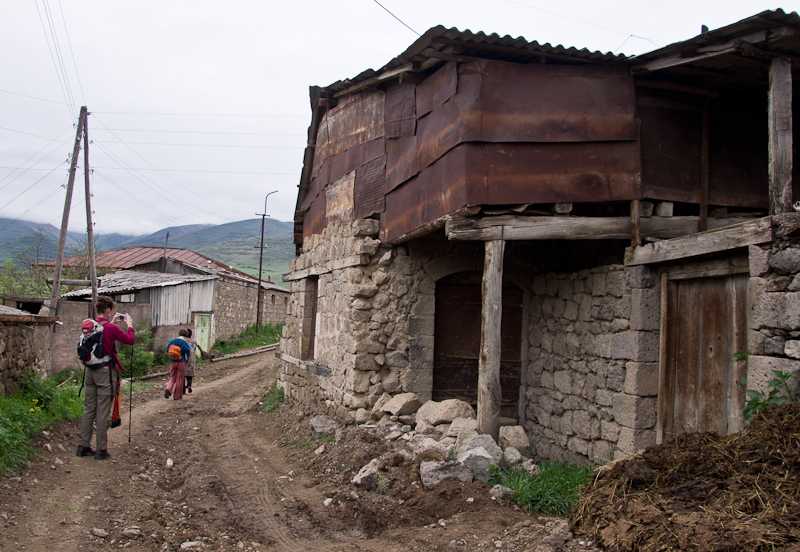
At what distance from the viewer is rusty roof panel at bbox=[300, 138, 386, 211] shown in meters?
8.24

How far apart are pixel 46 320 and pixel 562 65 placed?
25.4ft

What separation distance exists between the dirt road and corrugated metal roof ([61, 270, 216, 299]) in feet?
39.0

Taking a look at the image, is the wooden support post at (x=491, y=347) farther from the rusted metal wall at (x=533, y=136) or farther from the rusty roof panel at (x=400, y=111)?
the rusty roof panel at (x=400, y=111)

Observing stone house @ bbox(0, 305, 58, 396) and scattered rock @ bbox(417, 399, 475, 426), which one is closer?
scattered rock @ bbox(417, 399, 475, 426)

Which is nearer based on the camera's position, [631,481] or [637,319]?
[631,481]

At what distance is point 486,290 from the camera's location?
5789 mm

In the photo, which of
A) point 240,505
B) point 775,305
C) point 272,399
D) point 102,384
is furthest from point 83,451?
point 775,305

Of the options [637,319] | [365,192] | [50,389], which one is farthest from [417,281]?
[50,389]

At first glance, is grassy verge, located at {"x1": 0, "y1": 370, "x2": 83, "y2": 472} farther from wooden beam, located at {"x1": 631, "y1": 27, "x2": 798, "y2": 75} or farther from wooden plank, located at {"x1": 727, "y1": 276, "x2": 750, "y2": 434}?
wooden beam, located at {"x1": 631, "y1": 27, "x2": 798, "y2": 75}

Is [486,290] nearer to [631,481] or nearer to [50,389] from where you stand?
[631,481]

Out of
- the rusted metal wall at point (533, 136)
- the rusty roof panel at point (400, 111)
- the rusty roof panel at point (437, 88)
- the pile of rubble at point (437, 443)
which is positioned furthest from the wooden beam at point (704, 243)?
the rusty roof panel at point (400, 111)

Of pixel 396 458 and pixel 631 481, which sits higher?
pixel 631 481

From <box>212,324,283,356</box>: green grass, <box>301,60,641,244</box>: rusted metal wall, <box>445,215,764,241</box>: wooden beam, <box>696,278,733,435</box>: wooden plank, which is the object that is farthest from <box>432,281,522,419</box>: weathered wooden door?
<box>212,324,283,356</box>: green grass

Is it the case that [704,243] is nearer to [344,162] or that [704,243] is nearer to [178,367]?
[344,162]
